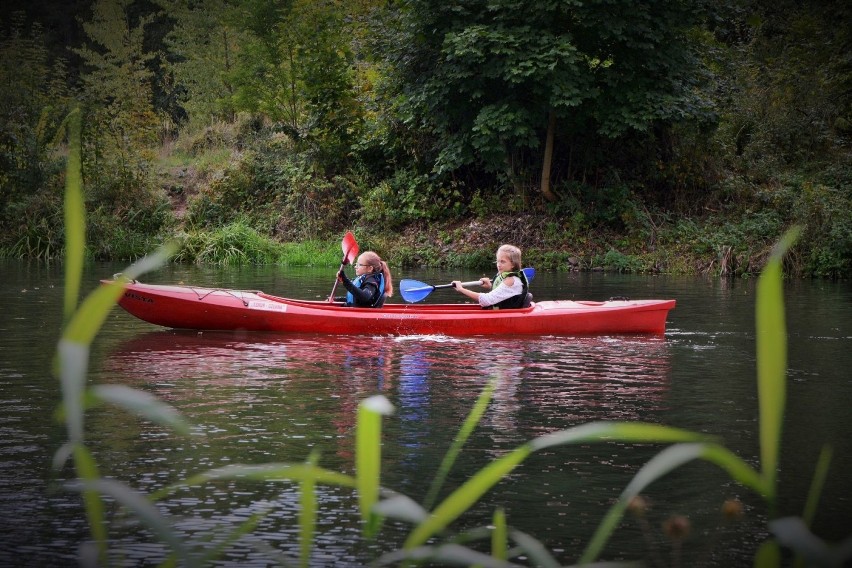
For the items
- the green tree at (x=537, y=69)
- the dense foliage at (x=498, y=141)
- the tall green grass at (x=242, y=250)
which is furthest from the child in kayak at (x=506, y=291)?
the tall green grass at (x=242, y=250)

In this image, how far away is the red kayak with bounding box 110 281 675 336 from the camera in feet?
34.5

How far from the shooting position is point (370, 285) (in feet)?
35.5

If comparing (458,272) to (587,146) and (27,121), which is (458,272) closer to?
(587,146)

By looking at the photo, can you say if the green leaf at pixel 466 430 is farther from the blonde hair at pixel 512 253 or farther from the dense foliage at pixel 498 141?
the dense foliage at pixel 498 141

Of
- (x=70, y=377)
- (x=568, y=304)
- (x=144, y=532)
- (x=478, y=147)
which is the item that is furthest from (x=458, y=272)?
(x=70, y=377)

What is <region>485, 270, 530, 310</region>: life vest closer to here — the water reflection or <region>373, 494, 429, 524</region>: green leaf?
the water reflection

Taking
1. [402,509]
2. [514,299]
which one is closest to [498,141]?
[514,299]

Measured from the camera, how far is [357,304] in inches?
427

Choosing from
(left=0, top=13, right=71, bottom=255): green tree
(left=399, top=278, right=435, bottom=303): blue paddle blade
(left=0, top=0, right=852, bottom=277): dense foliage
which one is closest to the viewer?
(left=399, top=278, right=435, bottom=303): blue paddle blade

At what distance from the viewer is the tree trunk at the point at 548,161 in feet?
69.7

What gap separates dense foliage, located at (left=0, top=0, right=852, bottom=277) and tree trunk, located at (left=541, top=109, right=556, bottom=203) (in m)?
0.11

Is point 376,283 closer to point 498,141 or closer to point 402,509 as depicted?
point 402,509

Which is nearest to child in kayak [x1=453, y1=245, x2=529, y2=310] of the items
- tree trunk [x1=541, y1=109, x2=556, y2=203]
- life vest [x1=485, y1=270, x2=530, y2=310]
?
life vest [x1=485, y1=270, x2=530, y2=310]

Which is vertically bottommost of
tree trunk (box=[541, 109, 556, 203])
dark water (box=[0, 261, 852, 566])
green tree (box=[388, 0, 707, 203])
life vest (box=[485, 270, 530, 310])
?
dark water (box=[0, 261, 852, 566])
